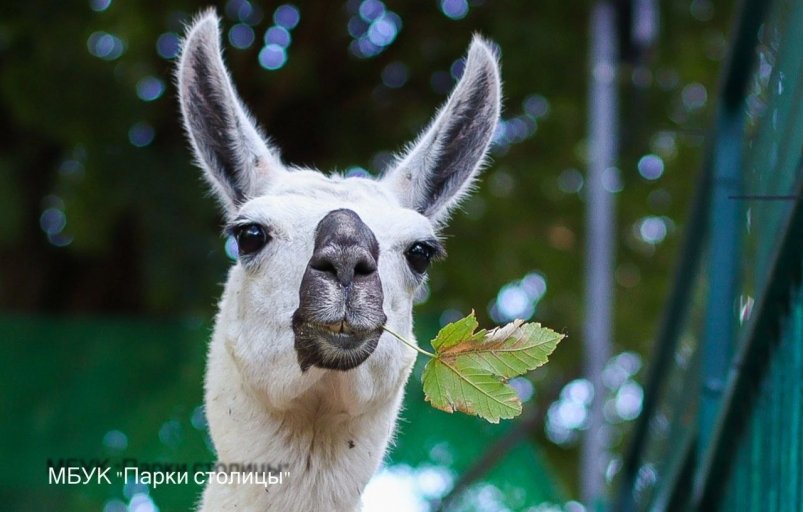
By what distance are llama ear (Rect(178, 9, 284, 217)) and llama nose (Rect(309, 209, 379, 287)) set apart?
88 cm

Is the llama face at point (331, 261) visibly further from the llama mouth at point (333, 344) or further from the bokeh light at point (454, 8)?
the bokeh light at point (454, 8)

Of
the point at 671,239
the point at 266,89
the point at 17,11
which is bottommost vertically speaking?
the point at 671,239

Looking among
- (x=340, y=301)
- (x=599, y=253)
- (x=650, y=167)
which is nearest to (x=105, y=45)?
(x=599, y=253)

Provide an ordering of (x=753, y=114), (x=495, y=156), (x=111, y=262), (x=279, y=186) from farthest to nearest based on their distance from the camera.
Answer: (x=495, y=156)
(x=111, y=262)
(x=753, y=114)
(x=279, y=186)

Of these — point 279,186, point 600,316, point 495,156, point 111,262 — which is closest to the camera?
point 279,186

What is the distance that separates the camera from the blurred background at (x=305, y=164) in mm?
8070

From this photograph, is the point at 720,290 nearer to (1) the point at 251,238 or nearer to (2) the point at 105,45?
(1) the point at 251,238

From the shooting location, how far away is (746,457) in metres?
4.60

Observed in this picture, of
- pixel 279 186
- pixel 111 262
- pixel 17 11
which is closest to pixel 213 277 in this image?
pixel 111 262

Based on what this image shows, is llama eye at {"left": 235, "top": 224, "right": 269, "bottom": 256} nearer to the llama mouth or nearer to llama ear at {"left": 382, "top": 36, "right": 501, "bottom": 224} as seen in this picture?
the llama mouth

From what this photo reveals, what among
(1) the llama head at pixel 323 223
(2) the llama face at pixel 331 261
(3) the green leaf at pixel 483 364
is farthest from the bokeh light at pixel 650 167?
(3) the green leaf at pixel 483 364

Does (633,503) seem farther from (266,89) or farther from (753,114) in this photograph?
(266,89)

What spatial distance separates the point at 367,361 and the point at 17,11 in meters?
5.54

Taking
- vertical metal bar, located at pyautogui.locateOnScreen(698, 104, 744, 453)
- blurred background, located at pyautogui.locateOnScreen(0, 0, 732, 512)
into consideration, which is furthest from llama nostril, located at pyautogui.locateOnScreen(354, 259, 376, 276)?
blurred background, located at pyautogui.locateOnScreen(0, 0, 732, 512)
